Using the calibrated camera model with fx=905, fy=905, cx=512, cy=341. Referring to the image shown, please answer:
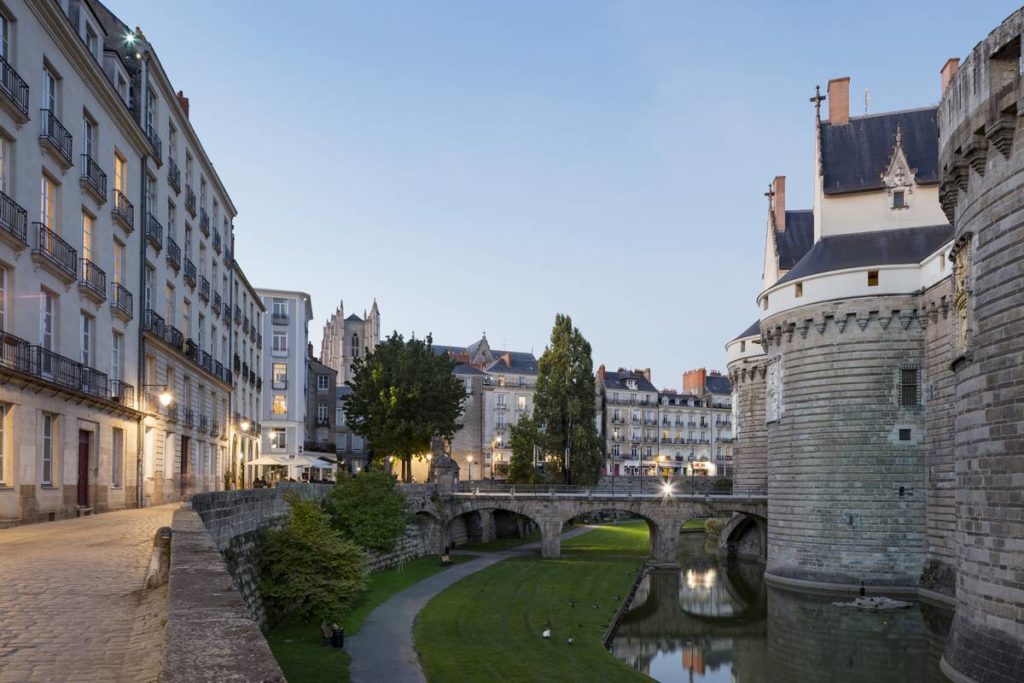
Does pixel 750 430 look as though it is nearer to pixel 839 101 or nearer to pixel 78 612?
pixel 839 101

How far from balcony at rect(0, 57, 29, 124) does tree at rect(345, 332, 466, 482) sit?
42.5 m

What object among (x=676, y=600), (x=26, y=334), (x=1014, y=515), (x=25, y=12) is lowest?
(x=676, y=600)

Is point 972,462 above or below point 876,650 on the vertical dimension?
above

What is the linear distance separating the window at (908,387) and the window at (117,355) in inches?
1203

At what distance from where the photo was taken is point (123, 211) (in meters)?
28.0

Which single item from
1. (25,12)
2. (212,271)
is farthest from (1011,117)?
(212,271)

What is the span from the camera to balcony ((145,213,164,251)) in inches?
1218

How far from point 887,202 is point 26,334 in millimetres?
38135

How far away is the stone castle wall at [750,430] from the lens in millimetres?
56250

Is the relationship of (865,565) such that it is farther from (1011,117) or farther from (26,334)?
(26,334)

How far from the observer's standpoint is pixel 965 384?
20.7 metres

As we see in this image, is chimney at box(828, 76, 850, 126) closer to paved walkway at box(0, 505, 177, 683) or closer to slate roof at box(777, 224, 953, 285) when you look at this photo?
slate roof at box(777, 224, 953, 285)

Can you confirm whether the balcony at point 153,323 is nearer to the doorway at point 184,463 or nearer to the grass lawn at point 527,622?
the doorway at point 184,463

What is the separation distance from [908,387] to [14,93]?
34287mm
